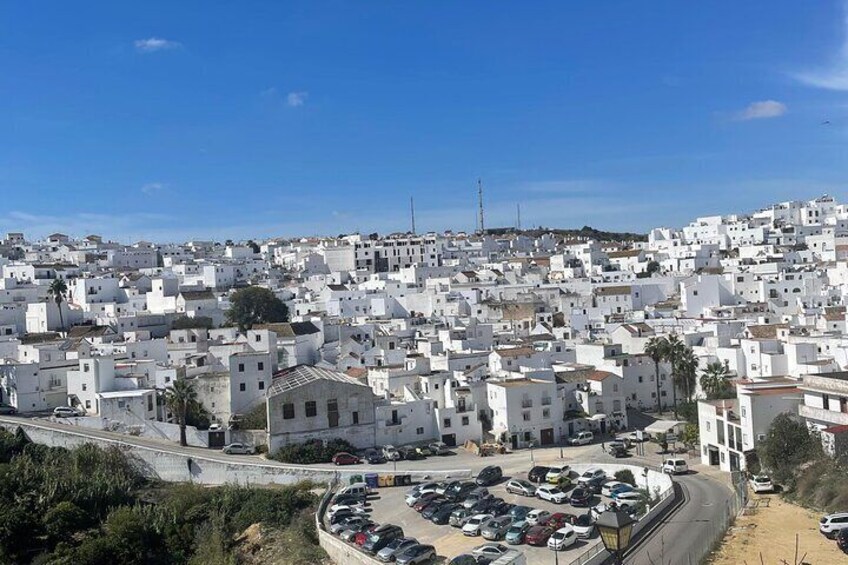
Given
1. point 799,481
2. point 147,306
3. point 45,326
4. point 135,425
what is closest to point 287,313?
point 147,306

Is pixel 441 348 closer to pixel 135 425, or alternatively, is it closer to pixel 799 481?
pixel 135 425

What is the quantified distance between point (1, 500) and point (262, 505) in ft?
33.7

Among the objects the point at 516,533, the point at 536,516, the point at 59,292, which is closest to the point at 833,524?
the point at 536,516

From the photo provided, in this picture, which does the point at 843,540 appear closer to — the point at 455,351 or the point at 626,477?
the point at 626,477

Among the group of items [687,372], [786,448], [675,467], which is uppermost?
[687,372]

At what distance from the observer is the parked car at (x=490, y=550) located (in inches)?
878

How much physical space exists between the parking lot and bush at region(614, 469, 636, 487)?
1904 mm

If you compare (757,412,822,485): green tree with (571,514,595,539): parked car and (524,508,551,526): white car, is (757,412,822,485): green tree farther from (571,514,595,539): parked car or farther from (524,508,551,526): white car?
(524,508,551,526): white car

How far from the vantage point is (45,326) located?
59.7 meters

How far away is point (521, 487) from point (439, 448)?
24.7 feet

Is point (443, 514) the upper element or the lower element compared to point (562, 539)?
lower

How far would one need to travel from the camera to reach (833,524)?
21516 mm

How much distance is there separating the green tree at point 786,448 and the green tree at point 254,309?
3993cm

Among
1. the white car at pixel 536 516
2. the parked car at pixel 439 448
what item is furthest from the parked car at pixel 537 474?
the parked car at pixel 439 448
